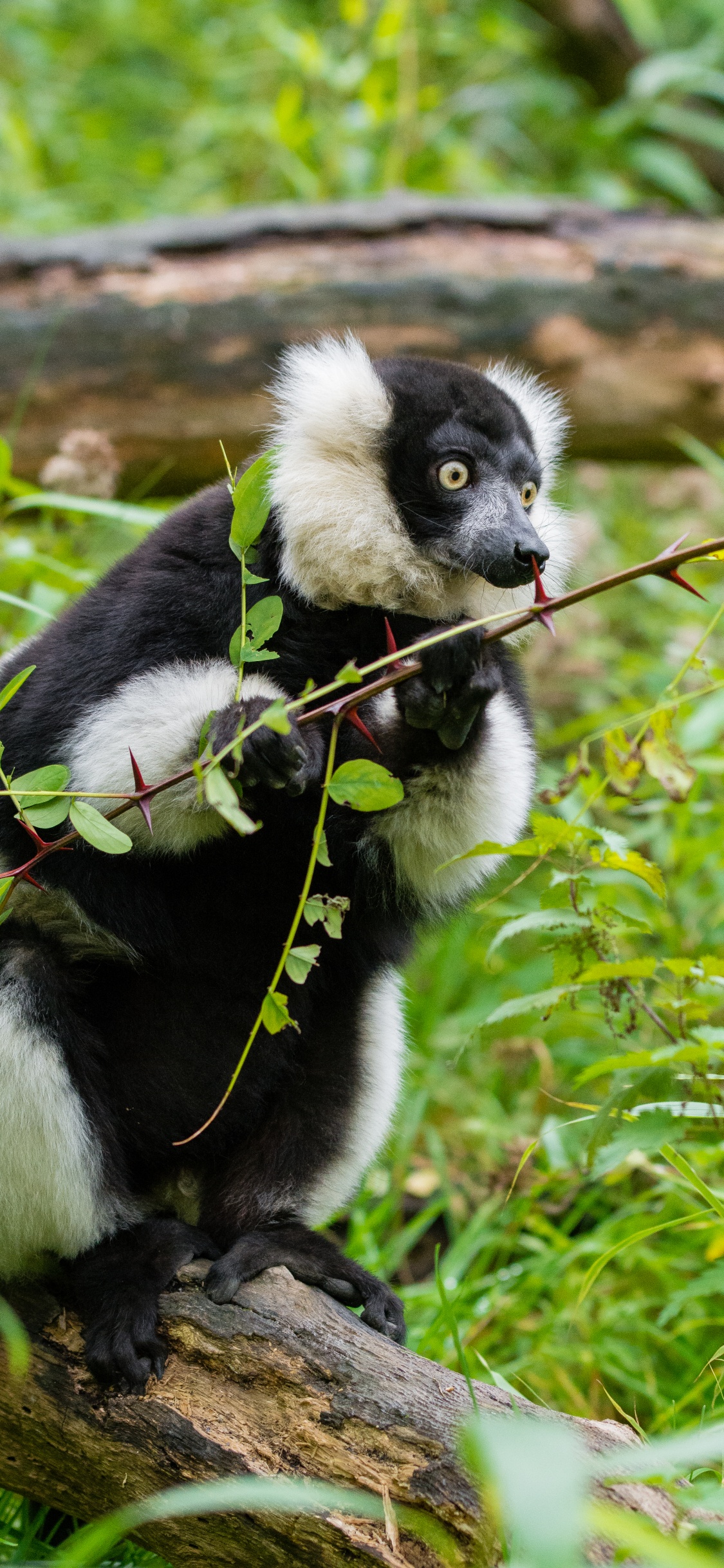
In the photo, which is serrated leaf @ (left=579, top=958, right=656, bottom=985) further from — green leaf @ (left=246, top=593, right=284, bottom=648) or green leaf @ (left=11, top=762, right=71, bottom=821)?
green leaf @ (left=11, top=762, right=71, bottom=821)

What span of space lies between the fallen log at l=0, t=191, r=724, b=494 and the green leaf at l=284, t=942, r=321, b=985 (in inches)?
169

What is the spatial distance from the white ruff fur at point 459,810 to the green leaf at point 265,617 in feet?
2.44

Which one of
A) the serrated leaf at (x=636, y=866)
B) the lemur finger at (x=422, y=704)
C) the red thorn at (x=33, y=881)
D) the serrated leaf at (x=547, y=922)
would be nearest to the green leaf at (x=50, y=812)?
the red thorn at (x=33, y=881)

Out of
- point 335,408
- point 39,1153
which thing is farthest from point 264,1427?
point 335,408

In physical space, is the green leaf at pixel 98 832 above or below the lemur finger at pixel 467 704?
below

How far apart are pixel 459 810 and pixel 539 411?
1543mm

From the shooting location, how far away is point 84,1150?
3.08 metres

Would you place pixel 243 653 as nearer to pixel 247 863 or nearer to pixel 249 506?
pixel 249 506

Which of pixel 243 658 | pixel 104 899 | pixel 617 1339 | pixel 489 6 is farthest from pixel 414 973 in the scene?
pixel 489 6

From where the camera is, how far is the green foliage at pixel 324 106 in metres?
8.89

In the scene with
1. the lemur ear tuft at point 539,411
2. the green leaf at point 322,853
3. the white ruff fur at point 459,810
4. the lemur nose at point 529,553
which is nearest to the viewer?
the green leaf at point 322,853

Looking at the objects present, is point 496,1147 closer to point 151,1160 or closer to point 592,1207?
point 592,1207

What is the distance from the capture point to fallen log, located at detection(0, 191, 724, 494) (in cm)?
623

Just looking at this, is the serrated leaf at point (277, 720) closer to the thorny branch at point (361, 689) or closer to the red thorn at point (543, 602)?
the thorny branch at point (361, 689)
